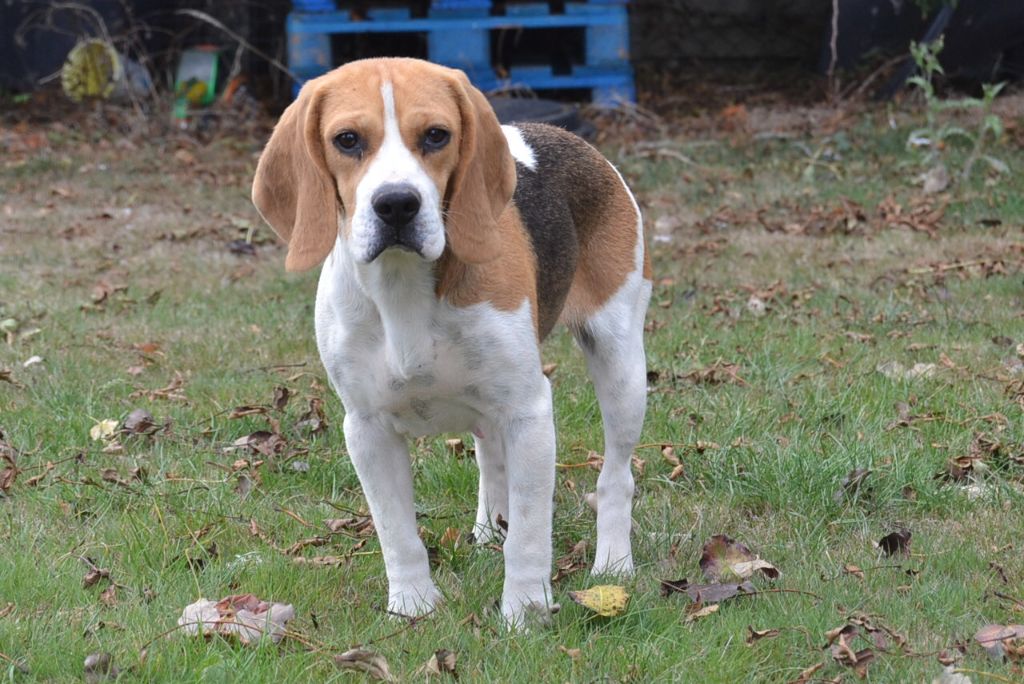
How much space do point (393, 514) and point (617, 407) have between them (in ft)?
2.55

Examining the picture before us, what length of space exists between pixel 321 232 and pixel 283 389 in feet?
7.02

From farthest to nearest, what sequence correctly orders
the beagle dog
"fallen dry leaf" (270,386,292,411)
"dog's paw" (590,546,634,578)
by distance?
"fallen dry leaf" (270,386,292,411) < "dog's paw" (590,546,634,578) < the beagle dog

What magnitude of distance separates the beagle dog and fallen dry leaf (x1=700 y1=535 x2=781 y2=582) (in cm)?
23

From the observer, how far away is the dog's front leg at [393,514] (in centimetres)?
359

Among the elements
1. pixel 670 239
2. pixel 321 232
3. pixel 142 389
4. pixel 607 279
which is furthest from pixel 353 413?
pixel 670 239

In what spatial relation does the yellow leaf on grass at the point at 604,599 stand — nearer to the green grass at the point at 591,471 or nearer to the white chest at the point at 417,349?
the green grass at the point at 591,471

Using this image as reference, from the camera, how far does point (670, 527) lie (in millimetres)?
4176

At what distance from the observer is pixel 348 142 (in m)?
3.20

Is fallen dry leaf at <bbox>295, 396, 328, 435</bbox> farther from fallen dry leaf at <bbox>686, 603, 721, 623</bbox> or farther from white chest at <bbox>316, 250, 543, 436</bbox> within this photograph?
fallen dry leaf at <bbox>686, 603, 721, 623</bbox>

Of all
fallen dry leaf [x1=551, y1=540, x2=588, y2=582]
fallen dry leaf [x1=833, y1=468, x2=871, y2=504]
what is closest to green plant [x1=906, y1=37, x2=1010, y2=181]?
fallen dry leaf [x1=833, y1=468, x2=871, y2=504]

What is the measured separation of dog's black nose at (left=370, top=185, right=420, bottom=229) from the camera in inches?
120

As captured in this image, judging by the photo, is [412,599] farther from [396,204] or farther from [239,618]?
[396,204]

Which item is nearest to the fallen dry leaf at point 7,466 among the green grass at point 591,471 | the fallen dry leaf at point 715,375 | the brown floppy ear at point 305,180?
the green grass at point 591,471

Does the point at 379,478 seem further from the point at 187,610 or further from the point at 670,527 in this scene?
the point at 670,527
